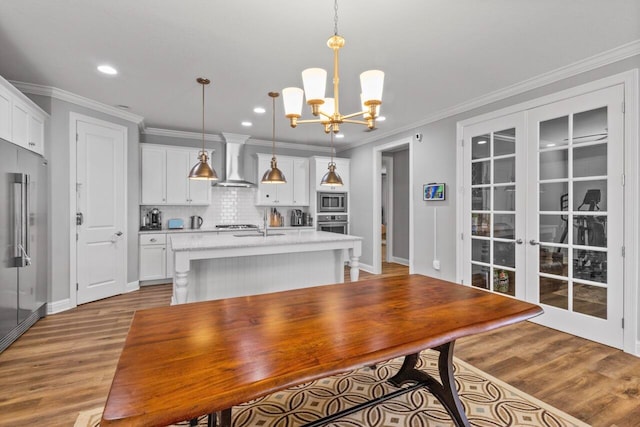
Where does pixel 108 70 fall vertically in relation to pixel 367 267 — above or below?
above

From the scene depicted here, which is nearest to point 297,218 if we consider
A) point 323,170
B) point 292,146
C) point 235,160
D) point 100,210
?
point 323,170

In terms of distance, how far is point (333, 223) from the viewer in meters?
6.28

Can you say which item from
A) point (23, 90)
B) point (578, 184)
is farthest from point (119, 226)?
point (578, 184)

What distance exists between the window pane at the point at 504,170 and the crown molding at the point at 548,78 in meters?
0.73

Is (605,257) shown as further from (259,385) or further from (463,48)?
(259,385)

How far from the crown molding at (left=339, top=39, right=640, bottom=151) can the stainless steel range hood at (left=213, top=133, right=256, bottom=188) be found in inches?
124

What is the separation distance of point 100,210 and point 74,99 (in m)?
1.37

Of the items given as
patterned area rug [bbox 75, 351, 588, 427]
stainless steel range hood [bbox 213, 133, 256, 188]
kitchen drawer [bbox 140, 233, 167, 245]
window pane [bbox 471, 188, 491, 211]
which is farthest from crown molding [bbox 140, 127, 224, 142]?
patterned area rug [bbox 75, 351, 588, 427]

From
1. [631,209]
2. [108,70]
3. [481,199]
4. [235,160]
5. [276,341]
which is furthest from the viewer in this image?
[235,160]

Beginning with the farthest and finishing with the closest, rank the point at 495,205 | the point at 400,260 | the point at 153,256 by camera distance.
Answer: the point at 400,260 < the point at 153,256 < the point at 495,205

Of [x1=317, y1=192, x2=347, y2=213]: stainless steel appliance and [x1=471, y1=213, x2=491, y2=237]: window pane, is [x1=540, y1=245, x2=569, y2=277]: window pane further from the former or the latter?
[x1=317, y1=192, x2=347, y2=213]: stainless steel appliance

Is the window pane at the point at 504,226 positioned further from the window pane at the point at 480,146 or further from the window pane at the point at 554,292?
the window pane at the point at 480,146

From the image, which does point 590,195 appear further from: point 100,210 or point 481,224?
point 100,210

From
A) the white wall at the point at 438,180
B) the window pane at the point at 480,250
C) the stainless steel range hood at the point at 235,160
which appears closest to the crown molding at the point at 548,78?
the white wall at the point at 438,180
